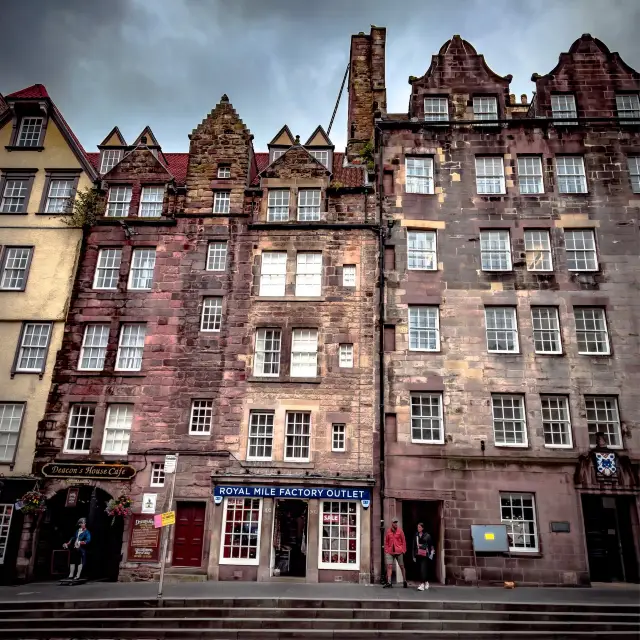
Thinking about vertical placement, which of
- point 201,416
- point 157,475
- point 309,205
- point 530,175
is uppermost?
point 530,175

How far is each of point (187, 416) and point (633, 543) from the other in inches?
719

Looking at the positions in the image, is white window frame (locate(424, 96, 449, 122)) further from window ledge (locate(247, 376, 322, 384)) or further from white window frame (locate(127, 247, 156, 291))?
white window frame (locate(127, 247, 156, 291))

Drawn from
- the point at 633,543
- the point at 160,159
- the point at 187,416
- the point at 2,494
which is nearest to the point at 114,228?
the point at 160,159

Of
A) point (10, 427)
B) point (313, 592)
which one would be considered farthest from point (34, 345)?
point (313, 592)

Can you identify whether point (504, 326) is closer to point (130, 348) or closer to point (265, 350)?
point (265, 350)

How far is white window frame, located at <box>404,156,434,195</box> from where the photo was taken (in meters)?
23.6

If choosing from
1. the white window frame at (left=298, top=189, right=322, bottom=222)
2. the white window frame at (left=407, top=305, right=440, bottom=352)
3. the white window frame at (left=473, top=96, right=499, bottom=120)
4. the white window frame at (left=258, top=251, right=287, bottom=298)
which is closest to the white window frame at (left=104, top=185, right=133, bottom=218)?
the white window frame at (left=258, top=251, right=287, bottom=298)

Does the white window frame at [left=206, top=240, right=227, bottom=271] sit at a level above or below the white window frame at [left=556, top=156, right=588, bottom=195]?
below

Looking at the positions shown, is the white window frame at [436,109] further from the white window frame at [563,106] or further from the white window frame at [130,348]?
the white window frame at [130,348]

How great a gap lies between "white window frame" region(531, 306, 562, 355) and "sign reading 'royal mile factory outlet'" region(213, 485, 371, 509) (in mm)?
9595

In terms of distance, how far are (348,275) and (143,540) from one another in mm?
13936

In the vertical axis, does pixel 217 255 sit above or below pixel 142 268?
above

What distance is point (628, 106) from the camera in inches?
955

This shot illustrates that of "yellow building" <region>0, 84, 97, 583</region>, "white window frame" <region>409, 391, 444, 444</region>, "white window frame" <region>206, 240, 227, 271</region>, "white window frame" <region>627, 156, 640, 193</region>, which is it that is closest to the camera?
"white window frame" <region>409, 391, 444, 444</region>
